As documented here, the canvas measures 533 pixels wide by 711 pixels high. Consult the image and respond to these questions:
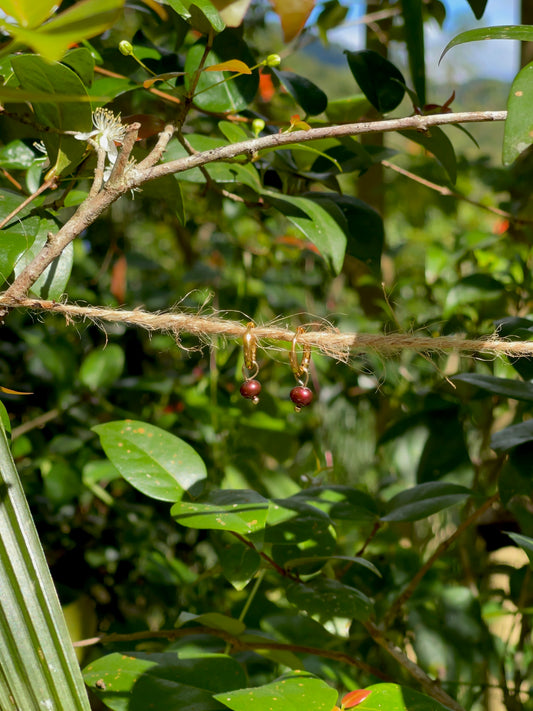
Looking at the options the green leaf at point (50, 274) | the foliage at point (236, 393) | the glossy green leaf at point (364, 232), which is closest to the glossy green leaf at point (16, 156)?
the foliage at point (236, 393)

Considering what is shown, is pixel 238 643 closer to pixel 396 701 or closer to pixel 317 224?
pixel 396 701

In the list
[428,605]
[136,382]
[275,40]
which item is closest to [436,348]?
[428,605]

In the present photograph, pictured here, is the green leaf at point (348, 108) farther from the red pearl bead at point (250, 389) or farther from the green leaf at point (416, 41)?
the red pearl bead at point (250, 389)

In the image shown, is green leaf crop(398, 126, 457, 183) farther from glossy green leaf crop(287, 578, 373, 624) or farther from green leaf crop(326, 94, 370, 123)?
glossy green leaf crop(287, 578, 373, 624)

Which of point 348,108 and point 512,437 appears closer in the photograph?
point 512,437

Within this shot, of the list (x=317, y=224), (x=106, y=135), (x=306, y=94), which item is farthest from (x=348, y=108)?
(x=106, y=135)
